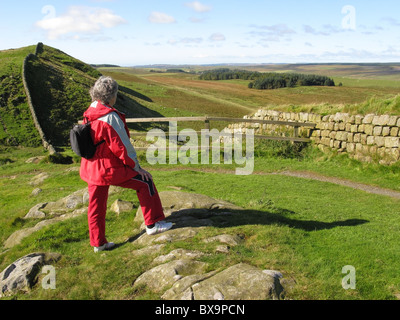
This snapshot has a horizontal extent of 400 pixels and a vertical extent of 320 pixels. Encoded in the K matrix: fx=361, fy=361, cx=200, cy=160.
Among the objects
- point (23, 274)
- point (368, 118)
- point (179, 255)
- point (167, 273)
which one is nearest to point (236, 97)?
point (368, 118)

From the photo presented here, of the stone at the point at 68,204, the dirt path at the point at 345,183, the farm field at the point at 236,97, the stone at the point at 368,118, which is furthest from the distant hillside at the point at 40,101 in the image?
the stone at the point at 368,118

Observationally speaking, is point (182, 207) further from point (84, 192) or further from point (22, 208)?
point (22, 208)

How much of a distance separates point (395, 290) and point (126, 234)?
4358 mm

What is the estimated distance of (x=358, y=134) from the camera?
14.5 meters

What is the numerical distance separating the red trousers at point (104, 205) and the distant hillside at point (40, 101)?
54.1 feet

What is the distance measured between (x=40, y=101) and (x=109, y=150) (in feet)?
73.8

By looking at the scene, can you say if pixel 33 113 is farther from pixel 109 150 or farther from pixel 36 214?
pixel 109 150

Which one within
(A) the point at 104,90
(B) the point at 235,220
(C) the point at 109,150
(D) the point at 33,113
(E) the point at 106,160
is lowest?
(B) the point at 235,220

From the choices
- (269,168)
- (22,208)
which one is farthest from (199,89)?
(22,208)

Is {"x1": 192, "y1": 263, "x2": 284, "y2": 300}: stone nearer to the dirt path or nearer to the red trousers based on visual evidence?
the red trousers

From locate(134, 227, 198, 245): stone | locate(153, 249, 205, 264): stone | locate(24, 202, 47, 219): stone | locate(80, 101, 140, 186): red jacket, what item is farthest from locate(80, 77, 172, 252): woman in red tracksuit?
locate(24, 202, 47, 219): stone

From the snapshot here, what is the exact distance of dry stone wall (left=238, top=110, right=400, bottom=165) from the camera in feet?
43.5

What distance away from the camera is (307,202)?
9.28m

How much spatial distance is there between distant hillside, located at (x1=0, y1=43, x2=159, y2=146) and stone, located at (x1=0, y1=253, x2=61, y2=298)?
16518mm
